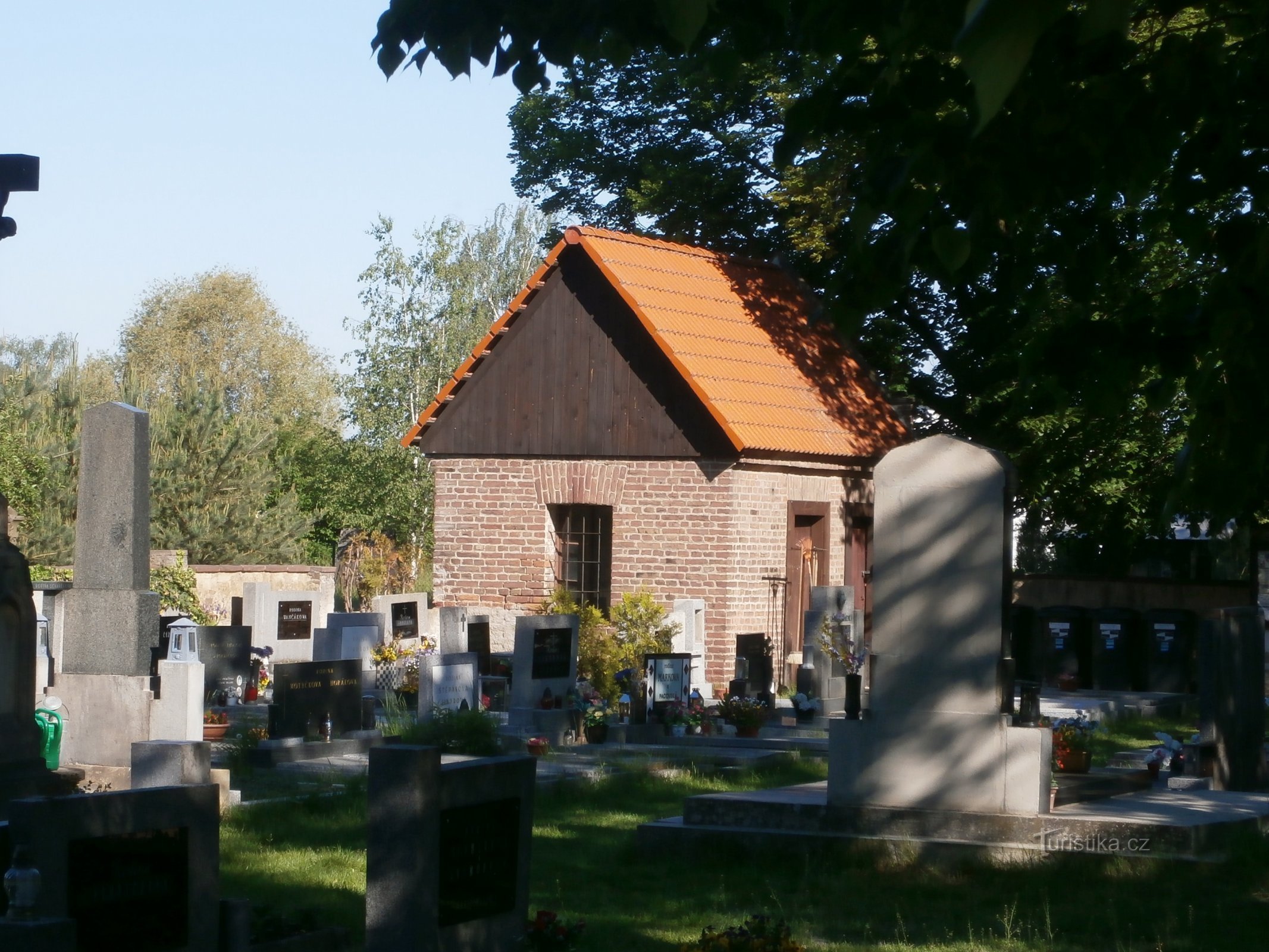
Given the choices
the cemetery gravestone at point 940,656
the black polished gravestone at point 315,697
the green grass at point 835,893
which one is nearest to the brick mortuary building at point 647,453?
the black polished gravestone at point 315,697

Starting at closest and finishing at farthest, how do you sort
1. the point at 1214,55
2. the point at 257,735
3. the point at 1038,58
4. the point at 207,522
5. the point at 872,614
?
the point at 1038,58, the point at 1214,55, the point at 872,614, the point at 257,735, the point at 207,522

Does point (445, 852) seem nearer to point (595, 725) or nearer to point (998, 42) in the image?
point (998, 42)

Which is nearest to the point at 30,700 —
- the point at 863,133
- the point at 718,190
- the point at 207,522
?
the point at 863,133

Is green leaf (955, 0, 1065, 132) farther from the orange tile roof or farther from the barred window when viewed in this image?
the barred window

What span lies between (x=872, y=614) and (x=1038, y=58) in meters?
6.31

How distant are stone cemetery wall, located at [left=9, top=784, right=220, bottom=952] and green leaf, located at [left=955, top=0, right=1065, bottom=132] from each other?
5423 millimetres

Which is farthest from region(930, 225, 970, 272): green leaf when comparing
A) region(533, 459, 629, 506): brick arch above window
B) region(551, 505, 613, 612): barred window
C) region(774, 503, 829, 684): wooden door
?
region(551, 505, 613, 612): barred window

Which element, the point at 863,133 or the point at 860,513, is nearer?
the point at 863,133

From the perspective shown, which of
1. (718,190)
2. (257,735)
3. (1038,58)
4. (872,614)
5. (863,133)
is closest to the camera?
(1038,58)

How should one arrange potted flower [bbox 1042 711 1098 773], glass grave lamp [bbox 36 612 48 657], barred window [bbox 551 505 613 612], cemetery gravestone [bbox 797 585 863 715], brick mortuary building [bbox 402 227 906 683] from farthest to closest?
barred window [bbox 551 505 613 612] → brick mortuary building [bbox 402 227 906 683] → cemetery gravestone [bbox 797 585 863 715] → glass grave lamp [bbox 36 612 48 657] → potted flower [bbox 1042 711 1098 773]

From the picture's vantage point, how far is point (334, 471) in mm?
42844

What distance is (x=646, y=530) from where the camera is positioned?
79.6ft

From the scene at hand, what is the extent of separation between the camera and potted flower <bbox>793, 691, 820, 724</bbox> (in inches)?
799

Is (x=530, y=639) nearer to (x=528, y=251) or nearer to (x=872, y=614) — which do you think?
(x=872, y=614)
